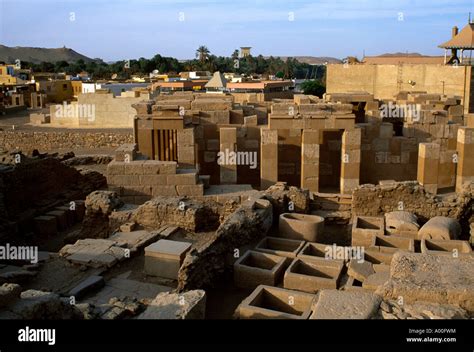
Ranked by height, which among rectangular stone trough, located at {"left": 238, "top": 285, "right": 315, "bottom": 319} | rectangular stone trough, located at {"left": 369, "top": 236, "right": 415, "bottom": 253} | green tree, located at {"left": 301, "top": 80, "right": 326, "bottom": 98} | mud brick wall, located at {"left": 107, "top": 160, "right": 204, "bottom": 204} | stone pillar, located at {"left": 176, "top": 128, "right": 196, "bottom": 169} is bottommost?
rectangular stone trough, located at {"left": 238, "top": 285, "right": 315, "bottom": 319}

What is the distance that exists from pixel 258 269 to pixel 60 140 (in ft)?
74.7

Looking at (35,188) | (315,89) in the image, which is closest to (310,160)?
(35,188)

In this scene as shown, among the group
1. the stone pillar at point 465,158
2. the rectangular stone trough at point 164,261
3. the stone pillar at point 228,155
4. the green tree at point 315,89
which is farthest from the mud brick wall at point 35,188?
the green tree at point 315,89

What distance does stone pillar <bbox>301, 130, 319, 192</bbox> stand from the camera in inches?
554

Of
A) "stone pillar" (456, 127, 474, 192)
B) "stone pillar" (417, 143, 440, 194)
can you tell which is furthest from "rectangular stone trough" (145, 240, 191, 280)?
"stone pillar" (456, 127, 474, 192)

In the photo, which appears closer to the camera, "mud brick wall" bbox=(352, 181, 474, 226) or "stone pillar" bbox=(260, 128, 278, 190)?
"mud brick wall" bbox=(352, 181, 474, 226)

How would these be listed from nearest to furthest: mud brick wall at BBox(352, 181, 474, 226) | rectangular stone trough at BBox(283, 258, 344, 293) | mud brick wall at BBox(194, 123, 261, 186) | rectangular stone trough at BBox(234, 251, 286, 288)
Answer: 1. rectangular stone trough at BBox(283, 258, 344, 293)
2. rectangular stone trough at BBox(234, 251, 286, 288)
3. mud brick wall at BBox(352, 181, 474, 226)
4. mud brick wall at BBox(194, 123, 261, 186)

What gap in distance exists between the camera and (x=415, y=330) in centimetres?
488

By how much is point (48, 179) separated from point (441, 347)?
1381cm

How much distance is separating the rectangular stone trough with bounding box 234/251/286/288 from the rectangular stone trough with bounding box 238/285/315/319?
539 mm

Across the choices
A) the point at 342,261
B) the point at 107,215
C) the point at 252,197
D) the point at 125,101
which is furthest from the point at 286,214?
the point at 125,101

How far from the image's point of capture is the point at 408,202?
1171cm

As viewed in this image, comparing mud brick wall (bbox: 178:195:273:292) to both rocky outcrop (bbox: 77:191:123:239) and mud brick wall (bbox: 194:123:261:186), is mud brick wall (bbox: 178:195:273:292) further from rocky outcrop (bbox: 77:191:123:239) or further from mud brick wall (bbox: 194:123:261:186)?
mud brick wall (bbox: 194:123:261:186)

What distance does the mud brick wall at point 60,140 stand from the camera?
28.3 meters
